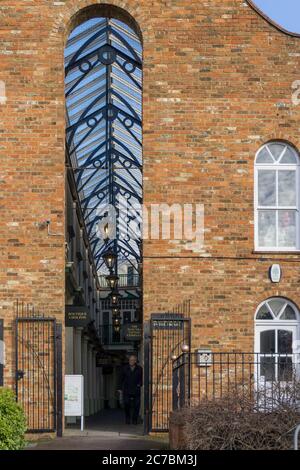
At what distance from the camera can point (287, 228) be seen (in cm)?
2120

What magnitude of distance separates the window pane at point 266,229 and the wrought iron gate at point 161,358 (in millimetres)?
2282

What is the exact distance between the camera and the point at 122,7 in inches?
836

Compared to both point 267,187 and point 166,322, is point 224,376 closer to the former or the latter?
point 166,322

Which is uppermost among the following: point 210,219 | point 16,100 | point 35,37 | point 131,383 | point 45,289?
point 35,37

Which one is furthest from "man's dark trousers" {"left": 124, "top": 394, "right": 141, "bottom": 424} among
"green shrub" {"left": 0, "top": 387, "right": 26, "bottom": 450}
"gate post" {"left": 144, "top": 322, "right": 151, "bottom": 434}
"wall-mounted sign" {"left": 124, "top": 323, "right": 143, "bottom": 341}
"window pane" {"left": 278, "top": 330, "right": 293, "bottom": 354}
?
"green shrub" {"left": 0, "top": 387, "right": 26, "bottom": 450}

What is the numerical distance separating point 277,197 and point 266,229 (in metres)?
0.69

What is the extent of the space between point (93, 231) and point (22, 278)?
2827 cm

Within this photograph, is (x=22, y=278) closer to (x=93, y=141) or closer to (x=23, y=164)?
(x=23, y=164)

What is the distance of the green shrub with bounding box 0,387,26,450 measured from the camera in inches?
612

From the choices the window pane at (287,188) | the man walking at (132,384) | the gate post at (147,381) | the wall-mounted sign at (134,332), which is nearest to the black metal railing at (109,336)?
the man walking at (132,384)

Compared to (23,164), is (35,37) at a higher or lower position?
higher

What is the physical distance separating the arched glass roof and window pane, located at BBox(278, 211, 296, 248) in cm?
621

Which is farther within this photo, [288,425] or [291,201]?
[291,201]

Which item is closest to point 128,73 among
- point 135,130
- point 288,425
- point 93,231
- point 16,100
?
point 135,130
